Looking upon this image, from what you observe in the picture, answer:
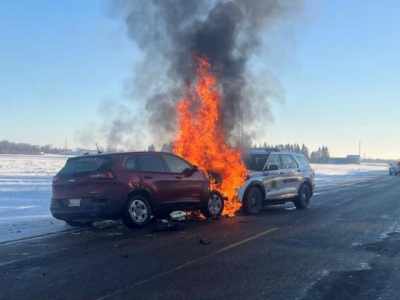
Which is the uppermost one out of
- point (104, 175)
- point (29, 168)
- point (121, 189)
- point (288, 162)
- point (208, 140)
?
point (208, 140)

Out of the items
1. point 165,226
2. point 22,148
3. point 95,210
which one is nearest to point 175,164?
point 165,226

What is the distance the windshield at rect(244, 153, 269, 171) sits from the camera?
43.1 feet

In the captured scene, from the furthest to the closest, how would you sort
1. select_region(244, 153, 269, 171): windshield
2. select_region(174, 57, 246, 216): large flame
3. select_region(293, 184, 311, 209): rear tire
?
select_region(293, 184, 311, 209): rear tire, select_region(244, 153, 269, 171): windshield, select_region(174, 57, 246, 216): large flame

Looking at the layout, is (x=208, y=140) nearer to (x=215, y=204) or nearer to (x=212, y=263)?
(x=215, y=204)

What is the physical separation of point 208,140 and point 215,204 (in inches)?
94.9

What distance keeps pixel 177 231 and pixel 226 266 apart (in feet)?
10.8

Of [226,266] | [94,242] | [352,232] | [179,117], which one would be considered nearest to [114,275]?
[226,266]

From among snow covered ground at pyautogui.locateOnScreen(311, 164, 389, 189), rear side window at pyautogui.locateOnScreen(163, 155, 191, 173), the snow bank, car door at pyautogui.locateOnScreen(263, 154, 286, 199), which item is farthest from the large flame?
the snow bank

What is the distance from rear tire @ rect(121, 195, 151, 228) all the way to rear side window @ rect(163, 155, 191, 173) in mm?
1156

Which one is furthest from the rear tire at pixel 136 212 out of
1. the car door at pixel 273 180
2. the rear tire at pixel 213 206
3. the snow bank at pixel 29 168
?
the snow bank at pixel 29 168

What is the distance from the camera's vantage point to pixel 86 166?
9805 millimetres

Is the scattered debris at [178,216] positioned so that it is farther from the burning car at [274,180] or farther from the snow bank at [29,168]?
the snow bank at [29,168]

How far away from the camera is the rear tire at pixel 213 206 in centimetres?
1147

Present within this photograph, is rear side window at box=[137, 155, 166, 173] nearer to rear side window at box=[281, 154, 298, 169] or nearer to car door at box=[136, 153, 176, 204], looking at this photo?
car door at box=[136, 153, 176, 204]
